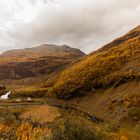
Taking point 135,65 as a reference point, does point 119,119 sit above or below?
below

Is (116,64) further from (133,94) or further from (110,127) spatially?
(110,127)

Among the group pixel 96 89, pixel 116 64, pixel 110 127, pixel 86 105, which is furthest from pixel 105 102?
pixel 110 127

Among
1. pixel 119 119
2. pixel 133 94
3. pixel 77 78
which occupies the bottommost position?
pixel 119 119

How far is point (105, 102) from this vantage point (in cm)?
7800

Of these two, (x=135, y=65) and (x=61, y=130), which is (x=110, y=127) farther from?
(x=135, y=65)

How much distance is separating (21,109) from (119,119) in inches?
792

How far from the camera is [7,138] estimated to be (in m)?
14.3

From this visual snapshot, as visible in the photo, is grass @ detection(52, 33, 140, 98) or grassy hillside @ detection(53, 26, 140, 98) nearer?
grassy hillside @ detection(53, 26, 140, 98)

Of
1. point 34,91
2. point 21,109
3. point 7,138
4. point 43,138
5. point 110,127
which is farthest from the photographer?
point 34,91

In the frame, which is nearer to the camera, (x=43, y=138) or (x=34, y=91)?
(x=43, y=138)

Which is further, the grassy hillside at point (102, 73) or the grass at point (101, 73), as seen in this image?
the grass at point (101, 73)

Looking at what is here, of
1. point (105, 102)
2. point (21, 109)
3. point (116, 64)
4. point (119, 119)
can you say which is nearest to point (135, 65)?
point (116, 64)

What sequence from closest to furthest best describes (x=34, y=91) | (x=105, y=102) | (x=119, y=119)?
1. (x=119, y=119)
2. (x=105, y=102)
3. (x=34, y=91)

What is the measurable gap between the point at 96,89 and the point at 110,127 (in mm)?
56000
